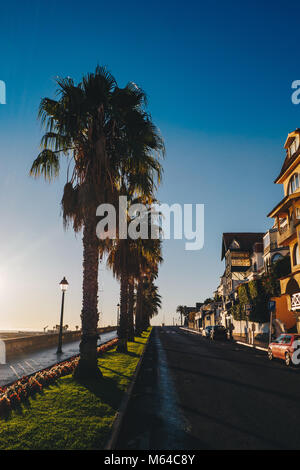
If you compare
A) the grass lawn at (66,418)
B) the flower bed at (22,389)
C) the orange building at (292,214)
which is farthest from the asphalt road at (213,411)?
the orange building at (292,214)

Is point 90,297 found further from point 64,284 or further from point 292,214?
point 292,214

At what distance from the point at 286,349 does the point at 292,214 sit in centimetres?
1242

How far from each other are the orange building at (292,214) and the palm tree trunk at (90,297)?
57.7 feet

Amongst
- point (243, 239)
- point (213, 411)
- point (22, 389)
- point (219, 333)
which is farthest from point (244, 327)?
point (22, 389)

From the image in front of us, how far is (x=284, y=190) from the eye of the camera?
29.8m

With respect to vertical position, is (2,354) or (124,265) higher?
(124,265)

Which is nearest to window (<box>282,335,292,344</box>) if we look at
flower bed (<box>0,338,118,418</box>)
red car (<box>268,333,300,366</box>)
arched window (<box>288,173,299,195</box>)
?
red car (<box>268,333,300,366</box>)

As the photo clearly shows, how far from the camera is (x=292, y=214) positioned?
25.9 metres

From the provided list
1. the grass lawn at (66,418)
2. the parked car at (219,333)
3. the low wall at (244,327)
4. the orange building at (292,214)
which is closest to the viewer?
the grass lawn at (66,418)

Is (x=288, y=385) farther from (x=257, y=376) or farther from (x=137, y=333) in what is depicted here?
(x=137, y=333)

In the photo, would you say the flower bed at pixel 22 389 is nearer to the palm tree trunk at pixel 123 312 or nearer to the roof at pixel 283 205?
the palm tree trunk at pixel 123 312

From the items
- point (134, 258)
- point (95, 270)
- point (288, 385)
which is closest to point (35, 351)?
point (134, 258)

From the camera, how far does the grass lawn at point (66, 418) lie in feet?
17.8
